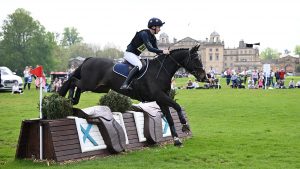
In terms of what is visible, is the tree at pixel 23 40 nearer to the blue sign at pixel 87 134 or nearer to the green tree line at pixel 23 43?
the green tree line at pixel 23 43

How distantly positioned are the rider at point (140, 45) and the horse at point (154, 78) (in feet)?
0.74

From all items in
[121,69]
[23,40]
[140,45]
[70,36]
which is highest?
[70,36]

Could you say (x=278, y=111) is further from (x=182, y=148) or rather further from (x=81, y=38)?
(x=81, y=38)

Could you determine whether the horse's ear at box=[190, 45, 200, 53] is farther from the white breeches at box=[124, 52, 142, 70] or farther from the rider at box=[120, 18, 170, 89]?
the white breeches at box=[124, 52, 142, 70]

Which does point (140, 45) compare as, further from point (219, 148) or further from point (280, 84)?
point (280, 84)

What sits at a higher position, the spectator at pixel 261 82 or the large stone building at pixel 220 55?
the large stone building at pixel 220 55

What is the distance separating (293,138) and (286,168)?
166 inches

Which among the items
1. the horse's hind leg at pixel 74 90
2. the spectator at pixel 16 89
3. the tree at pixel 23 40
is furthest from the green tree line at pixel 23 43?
the horse's hind leg at pixel 74 90

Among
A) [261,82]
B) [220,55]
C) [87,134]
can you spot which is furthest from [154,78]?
[220,55]

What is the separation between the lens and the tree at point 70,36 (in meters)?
178

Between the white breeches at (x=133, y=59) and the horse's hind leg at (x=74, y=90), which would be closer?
the white breeches at (x=133, y=59)

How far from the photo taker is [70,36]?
179875mm

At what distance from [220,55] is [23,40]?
92.6 metres

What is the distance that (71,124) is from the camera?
31.8 feet
